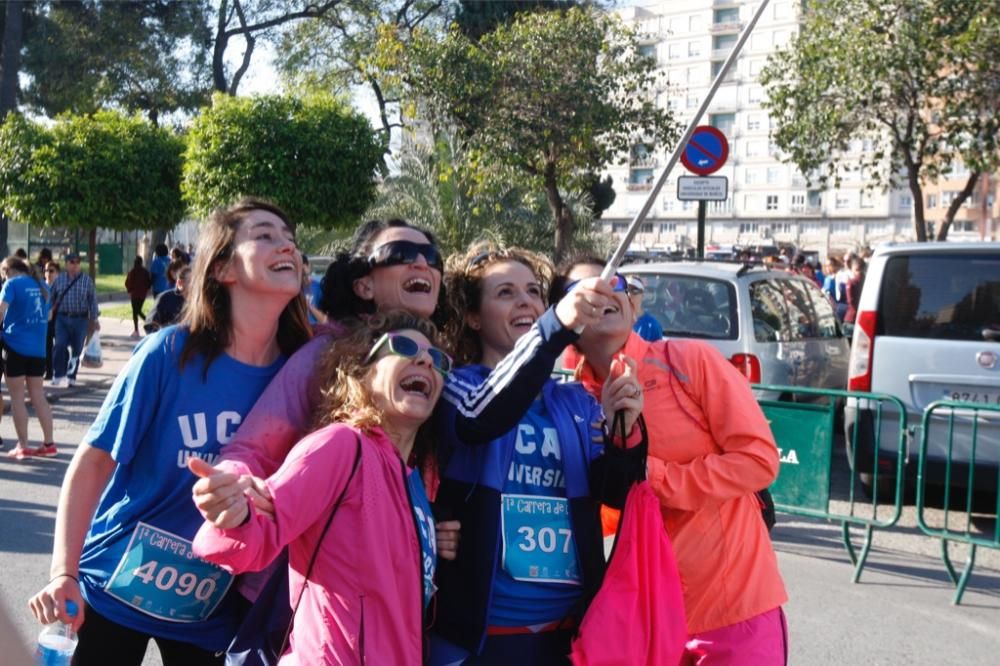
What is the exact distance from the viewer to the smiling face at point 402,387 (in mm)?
2443

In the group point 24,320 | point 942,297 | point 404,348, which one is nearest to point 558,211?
point 24,320

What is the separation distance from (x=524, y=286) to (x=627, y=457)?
0.59 m

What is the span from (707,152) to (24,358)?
264 inches

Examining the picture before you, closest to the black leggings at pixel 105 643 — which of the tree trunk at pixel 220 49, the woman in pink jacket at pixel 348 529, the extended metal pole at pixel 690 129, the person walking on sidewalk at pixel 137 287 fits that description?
the woman in pink jacket at pixel 348 529

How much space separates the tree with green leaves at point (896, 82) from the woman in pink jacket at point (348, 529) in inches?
616

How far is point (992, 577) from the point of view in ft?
21.4

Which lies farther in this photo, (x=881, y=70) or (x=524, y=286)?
(x=881, y=70)

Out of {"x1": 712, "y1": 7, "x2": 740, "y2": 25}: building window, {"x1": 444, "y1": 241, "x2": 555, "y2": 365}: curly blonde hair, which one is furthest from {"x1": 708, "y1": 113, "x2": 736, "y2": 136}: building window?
{"x1": 444, "y1": 241, "x2": 555, "y2": 365}: curly blonde hair

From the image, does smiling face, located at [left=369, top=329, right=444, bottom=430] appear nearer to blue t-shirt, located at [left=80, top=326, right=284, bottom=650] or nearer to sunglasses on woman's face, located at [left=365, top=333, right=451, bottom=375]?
sunglasses on woman's face, located at [left=365, top=333, right=451, bottom=375]

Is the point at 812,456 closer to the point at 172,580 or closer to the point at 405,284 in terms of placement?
the point at 405,284

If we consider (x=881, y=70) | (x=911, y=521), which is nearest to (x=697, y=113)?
(x=911, y=521)

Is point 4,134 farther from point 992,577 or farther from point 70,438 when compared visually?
point 992,577

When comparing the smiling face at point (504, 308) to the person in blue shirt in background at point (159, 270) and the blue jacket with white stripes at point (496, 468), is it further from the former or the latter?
the person in blue shirt in background at point (159, 270)

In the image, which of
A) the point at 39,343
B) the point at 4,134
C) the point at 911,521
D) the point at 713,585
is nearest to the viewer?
the point at 713,585
